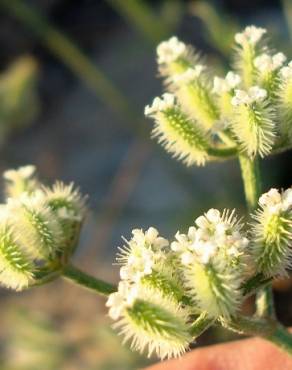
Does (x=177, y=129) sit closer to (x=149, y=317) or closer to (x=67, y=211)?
(x=67, y=211)

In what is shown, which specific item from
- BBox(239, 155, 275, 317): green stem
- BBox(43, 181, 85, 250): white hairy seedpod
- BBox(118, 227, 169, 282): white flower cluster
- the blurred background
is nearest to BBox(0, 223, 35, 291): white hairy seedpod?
BBox(43, 181, 85, 250): white hairy seedpod

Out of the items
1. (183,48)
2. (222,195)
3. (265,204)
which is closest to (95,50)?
(222,195)

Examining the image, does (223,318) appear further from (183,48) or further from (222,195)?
(222,195)

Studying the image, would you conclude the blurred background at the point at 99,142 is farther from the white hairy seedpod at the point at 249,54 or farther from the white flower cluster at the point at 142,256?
the white flower cluster at the point at 142,256

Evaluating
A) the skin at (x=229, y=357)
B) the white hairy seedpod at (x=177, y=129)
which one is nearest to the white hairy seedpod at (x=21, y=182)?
the white hairy seedpod at (x=177, y=129)

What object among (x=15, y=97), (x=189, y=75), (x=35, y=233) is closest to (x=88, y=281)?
(x=35, y=233)
